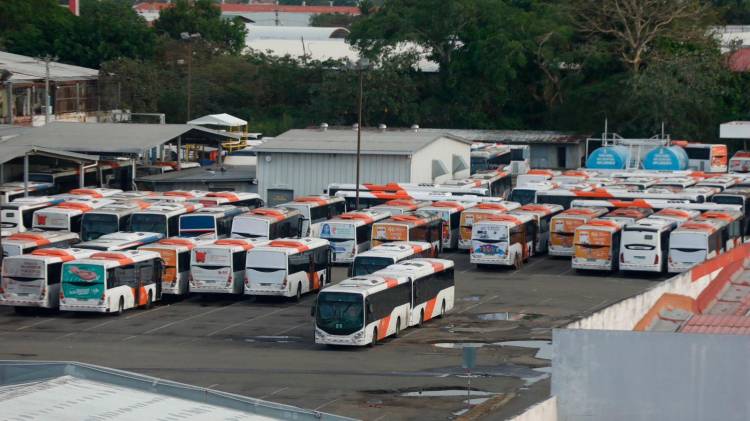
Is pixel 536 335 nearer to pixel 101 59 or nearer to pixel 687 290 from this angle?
pixel 687 290

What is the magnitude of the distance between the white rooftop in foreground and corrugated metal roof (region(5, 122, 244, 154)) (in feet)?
140

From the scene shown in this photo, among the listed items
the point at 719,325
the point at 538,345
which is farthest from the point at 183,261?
the point at 719,325

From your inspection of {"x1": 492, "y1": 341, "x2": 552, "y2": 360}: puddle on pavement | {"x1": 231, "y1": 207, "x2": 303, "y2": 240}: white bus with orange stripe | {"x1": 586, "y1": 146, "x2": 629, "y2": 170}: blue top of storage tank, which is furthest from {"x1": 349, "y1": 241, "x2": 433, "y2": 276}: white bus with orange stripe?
{"x1": 586, "y1": 146, "x2": 629, "y2": 170}: blue top of storage tank

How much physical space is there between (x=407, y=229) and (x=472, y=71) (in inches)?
1724

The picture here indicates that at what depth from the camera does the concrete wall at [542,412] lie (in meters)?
23.1

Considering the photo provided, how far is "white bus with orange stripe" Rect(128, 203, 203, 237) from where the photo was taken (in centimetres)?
5078

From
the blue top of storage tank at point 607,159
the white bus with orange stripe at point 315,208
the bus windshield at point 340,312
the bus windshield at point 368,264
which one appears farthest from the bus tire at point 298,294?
the blue top of storage tank at point 607,159

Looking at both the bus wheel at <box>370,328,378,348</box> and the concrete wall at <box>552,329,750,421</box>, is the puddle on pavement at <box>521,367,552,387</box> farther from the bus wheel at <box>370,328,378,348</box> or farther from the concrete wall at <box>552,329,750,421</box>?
the concrete wall at <box>552,329,750,421</box>

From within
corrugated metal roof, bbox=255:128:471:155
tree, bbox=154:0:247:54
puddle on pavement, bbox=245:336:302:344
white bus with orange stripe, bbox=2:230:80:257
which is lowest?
puddle on pavement, bbox=245:336:302:344

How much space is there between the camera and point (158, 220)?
51.1 m

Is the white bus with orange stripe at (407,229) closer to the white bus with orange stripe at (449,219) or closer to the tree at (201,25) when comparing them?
the white bus with orange stripe at (449,219)

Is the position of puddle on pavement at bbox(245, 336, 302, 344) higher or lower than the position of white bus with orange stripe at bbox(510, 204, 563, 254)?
lower

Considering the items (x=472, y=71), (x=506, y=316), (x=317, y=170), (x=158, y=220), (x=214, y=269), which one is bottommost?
(x=506, y=316)

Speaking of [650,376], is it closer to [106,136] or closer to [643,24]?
[106,136]
